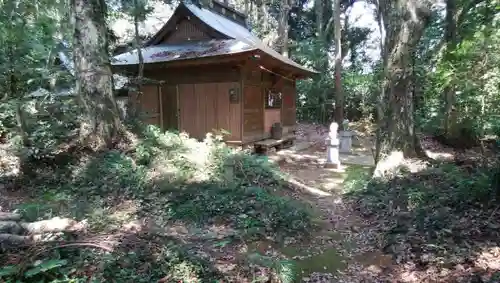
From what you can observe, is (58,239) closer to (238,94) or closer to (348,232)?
(348,232)

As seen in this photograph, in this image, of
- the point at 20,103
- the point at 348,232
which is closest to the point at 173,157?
the point at 20,103

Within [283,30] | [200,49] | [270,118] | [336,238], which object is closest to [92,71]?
[200,49]

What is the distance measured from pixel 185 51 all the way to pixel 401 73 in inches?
227

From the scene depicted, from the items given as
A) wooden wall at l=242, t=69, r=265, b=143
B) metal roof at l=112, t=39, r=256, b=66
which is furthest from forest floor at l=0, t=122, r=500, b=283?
wooden wall at l=242, t=69, r=265, b=143

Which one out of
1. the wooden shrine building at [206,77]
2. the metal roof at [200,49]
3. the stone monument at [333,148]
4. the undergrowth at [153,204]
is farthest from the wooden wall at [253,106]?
the undergrowth at [153,204]

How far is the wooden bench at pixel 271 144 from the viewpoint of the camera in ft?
32.5

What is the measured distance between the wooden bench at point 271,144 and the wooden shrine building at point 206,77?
0.23 meters

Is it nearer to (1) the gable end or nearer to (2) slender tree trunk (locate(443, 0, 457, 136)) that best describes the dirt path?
(2) slender tree trunk (locate(443, 0, 457, 136))

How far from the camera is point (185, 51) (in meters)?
9.42

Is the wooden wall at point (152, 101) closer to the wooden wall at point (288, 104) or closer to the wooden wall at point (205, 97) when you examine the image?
the wooden wall at point (205, 97)

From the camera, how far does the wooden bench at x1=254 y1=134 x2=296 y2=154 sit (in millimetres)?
9898

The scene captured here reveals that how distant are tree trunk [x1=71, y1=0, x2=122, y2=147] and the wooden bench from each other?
4.71m

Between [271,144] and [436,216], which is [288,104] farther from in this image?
[436,216]

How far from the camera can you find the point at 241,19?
13922 mm
